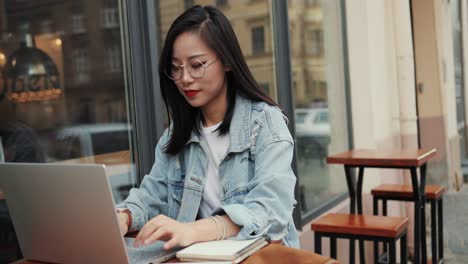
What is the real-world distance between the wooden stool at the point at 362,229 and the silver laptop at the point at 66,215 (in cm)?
181

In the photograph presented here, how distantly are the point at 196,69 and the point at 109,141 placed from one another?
938 millimetres

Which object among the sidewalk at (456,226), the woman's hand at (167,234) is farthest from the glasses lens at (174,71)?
the sidewalk at (456,226)

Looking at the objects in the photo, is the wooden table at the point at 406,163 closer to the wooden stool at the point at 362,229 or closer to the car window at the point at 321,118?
the wooden stool at the point at 362,229

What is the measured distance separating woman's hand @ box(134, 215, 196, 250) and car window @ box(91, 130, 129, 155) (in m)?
1.10

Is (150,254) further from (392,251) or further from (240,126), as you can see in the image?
(392,251)

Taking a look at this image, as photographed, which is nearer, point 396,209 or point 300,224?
point 300,224

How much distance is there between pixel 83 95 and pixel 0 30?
0.40 meters

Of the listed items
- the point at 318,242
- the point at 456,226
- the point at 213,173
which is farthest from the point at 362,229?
the point at 456,226

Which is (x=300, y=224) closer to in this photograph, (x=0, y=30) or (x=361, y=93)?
(x=361, y=93)

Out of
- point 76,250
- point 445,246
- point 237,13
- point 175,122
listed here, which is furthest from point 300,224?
point 76,250

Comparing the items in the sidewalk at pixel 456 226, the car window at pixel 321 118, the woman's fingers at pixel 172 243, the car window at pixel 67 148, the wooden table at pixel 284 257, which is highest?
the car window at pixel 67 148

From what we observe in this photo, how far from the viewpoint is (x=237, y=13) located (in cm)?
Answer: 341

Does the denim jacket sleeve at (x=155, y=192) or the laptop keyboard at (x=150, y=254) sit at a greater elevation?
the denim jacket sleeve at (x=155, y=192)

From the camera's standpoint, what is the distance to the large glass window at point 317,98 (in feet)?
13.1
